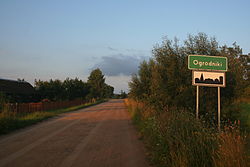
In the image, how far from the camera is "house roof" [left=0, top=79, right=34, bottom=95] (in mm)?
33737

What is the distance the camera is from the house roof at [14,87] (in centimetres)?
3374

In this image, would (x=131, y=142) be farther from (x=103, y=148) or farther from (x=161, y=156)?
(x=161, y=156)

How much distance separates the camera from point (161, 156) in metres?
5.91

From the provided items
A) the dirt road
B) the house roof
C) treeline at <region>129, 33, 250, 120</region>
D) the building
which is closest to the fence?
Result: the building

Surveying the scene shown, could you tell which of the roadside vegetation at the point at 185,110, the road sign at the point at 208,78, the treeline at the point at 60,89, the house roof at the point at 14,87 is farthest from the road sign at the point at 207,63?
the treeline at the point at 60,89

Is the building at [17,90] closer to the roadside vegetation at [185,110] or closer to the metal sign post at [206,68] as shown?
the roadside vegetation at [185,110]

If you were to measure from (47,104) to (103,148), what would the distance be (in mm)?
23985

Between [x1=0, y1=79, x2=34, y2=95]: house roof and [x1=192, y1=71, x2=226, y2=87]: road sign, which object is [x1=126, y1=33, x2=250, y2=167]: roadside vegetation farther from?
[x1=0, y1=79, x2=34, y2=95]: house roof

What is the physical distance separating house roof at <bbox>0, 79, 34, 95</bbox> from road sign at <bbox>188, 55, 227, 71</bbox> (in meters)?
31.0

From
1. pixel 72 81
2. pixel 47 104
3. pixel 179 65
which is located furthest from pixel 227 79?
pixel 72 81

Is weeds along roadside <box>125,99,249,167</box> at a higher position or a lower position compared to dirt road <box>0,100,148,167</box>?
higher

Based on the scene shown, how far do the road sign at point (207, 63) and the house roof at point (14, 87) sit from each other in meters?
31.0

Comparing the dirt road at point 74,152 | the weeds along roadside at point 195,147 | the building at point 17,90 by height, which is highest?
the building at point 17,90

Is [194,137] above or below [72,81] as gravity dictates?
below
